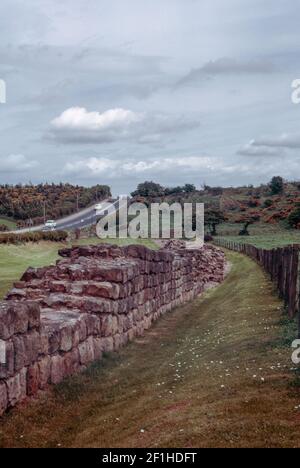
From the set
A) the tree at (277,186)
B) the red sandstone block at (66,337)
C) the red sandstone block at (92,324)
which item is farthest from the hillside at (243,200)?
the red sandstone block at (66,337)

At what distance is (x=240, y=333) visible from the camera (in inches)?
613

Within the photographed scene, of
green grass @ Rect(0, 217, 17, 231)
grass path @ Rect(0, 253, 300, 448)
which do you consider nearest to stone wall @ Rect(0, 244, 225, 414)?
grass path @ Rect(0, 253, 300, 448)

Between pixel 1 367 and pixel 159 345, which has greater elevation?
pixel 1 367

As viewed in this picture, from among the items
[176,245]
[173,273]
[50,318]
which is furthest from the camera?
[176,245]

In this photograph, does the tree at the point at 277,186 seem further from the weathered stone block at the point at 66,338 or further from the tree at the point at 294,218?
the weathered stone block at the point at 66,338

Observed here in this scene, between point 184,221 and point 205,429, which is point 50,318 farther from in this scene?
point 184,221

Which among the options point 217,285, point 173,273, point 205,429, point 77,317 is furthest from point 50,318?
point 217,285

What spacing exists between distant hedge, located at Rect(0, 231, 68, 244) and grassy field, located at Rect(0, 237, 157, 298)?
0.63 m

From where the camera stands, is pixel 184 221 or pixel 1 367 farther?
pixel 184 221

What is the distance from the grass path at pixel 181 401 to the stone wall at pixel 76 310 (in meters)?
0.42

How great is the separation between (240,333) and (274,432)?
7.65 meters

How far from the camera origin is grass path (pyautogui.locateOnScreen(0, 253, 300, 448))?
27.3ft

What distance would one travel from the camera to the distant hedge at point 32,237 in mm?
48625

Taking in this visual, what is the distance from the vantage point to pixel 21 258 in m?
42.4
